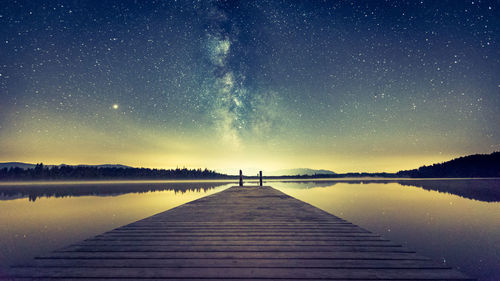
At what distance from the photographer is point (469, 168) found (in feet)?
320

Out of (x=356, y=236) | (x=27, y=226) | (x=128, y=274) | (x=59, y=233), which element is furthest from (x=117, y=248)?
(x=27, y=226)

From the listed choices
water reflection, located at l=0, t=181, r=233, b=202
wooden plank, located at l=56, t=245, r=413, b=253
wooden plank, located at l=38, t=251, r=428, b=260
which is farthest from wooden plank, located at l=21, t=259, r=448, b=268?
water reflection, located at l=0, t=181, r=233, b=202

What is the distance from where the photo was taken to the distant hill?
91312mm

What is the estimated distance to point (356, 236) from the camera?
505 cm

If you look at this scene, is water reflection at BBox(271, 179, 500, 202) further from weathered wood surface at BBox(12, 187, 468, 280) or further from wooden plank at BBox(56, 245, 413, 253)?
weathered wood surface at BBox(12, 187, 468, 280)

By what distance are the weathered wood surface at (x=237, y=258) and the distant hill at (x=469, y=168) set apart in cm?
11900

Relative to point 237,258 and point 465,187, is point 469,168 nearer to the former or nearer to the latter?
point 465,187

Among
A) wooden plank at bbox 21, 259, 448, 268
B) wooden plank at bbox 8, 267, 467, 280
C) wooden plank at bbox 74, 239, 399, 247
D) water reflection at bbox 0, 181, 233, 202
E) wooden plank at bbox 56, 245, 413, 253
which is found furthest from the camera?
water reflection at bbox 0, 181, 233, 202

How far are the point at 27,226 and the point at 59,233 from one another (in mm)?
2408

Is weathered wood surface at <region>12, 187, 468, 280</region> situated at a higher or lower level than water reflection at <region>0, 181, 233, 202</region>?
higher

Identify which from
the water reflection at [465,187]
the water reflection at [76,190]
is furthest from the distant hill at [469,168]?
the water reflection at [76,190]

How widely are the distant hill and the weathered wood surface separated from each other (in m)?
119

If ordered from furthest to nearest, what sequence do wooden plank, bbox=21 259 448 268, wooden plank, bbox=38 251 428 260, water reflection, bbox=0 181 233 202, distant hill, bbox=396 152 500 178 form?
distant hill, bbox=396 152 500 178, water reflection, bbox=0 181 233 202, wooden plank, bbox=38 251 428 260, wooden plank, bbox=21 259 448 268

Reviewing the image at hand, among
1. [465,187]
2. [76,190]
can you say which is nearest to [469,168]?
[465,187]
